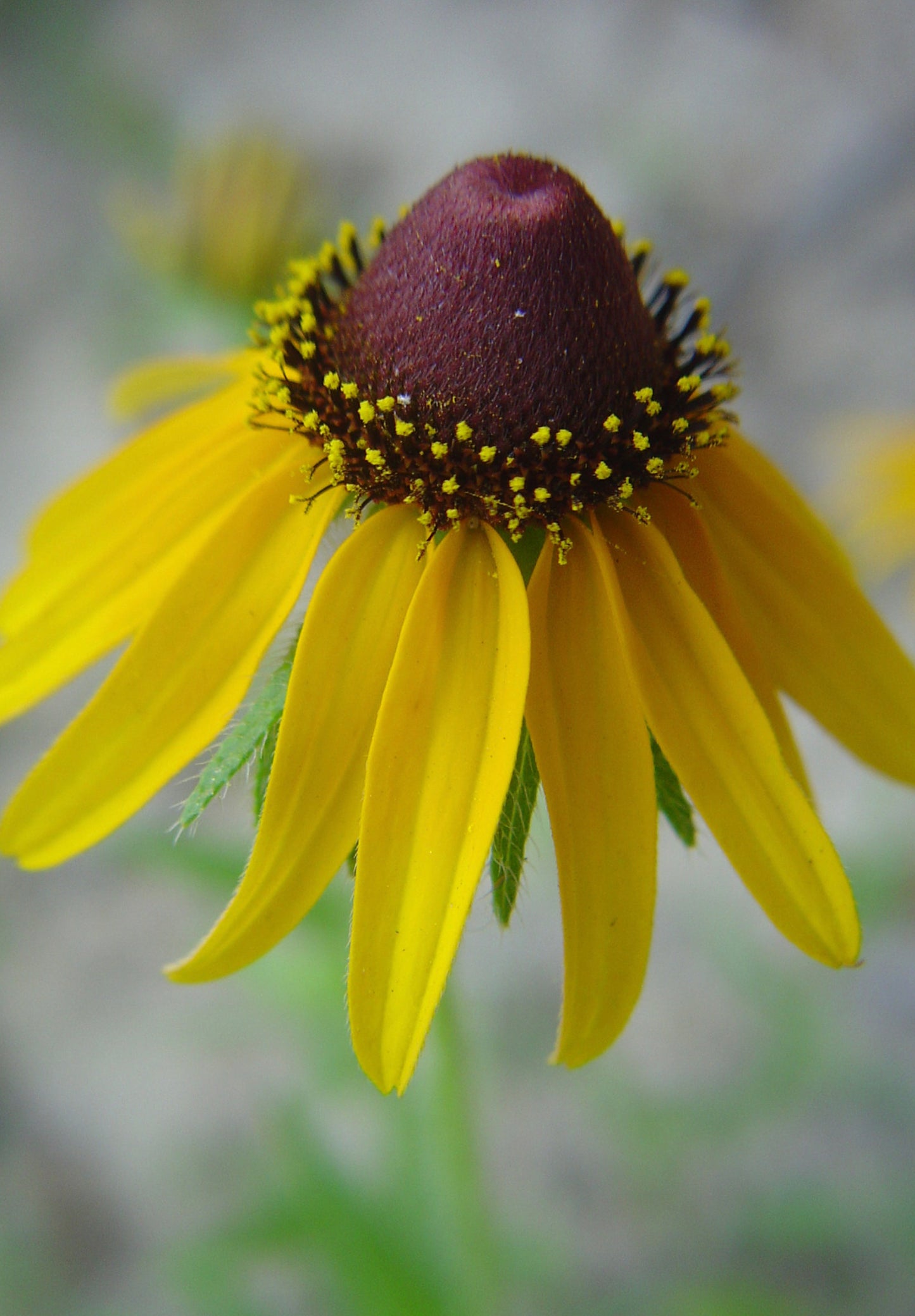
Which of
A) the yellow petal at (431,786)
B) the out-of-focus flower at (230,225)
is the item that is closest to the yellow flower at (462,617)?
the yellow petal at (431,786)

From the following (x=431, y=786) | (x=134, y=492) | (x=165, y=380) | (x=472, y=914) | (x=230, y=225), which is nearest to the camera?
(x=431, y=786)

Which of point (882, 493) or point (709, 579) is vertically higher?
point (882, 493)

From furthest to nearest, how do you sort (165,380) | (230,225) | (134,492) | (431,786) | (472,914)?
(230,225)
(165,380)
(134,492)
(472,914)
(431,786)

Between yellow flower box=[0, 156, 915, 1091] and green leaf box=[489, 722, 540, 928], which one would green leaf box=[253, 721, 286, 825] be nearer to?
yellow flower box=[0, 156, 915, 1091]

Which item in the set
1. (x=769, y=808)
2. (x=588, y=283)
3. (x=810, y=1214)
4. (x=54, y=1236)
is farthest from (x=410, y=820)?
(x=54, y=1236)

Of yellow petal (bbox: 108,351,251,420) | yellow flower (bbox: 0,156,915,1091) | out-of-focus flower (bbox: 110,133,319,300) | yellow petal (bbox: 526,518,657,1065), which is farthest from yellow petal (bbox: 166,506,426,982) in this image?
out-of-focus flower (bbox: 110,133,319,300)

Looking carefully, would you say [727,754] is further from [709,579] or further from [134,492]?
[134,492]

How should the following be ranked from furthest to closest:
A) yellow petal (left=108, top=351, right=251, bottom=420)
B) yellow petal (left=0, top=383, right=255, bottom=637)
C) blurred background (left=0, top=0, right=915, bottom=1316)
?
blurred background (left=0, top=0, right=915, bottom=1316) < yellow petal (left=108, top=351, right=251, bottom=420) < yellow petal (left=0, top=383, right=255, bottom=637)

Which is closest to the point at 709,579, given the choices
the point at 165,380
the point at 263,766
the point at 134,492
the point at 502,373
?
the point at 502,373
